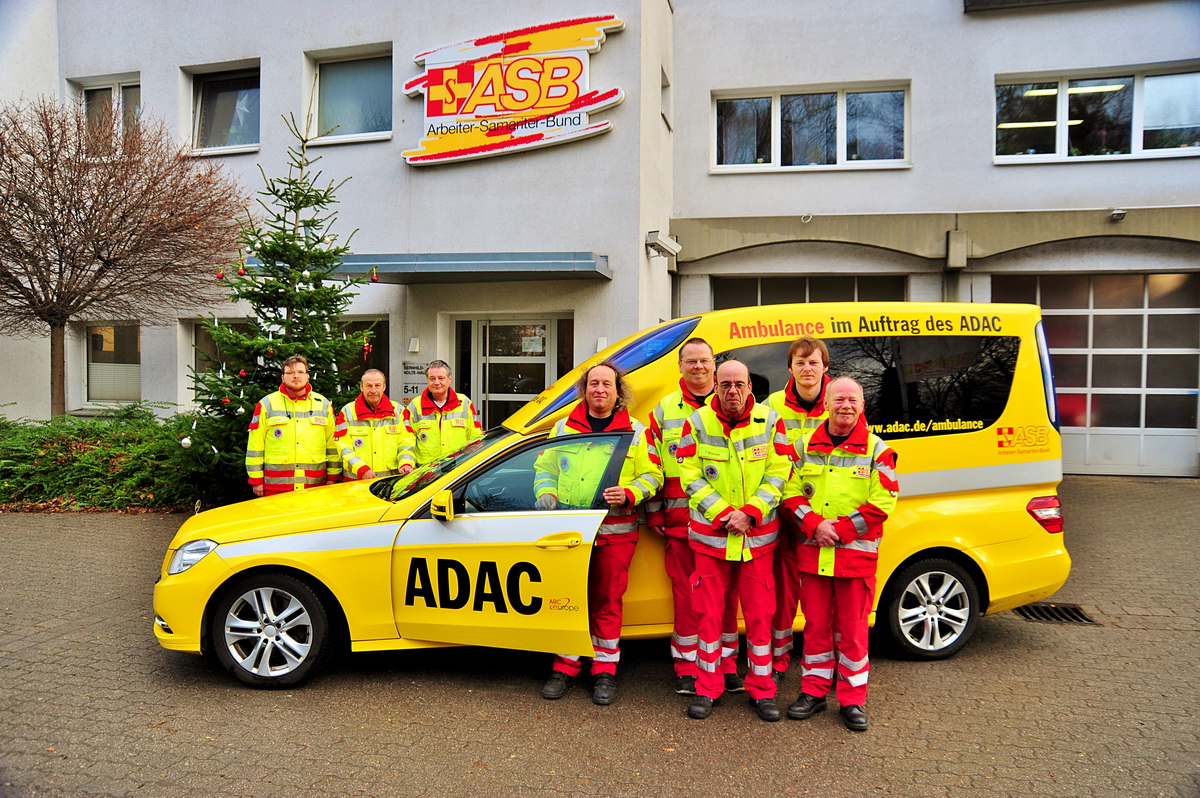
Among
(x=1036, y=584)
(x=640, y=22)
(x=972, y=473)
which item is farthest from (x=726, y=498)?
(x=640, y=22)

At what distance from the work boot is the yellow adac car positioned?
0.26m

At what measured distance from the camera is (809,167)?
1228 centimetres

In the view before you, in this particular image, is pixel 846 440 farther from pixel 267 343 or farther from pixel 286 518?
pixel 267 343

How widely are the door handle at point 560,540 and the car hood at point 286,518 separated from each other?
0.90 meters

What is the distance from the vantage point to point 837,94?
40.8 ft

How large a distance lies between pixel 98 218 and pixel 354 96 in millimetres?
3962

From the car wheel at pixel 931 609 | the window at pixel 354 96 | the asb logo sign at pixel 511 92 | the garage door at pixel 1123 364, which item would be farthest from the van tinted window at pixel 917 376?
the window at pixel 354 96

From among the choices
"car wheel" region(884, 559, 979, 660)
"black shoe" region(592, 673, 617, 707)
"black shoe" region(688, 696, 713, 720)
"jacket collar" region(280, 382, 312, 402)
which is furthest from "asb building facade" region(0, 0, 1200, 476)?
"black shoe" region(688, 696, 713, 720)

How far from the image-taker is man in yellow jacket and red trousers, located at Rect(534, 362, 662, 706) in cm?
419

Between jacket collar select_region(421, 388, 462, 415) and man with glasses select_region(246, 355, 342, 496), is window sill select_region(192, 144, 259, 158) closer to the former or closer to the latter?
man with glasses select_region(246, 355, 342, 496)

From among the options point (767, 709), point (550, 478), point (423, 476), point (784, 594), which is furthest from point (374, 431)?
point (767, 709)

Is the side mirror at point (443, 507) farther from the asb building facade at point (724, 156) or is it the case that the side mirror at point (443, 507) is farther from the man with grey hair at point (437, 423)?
the asb building facade at point (724, 156)

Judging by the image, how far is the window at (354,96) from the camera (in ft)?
38.8

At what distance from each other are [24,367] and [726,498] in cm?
1419
